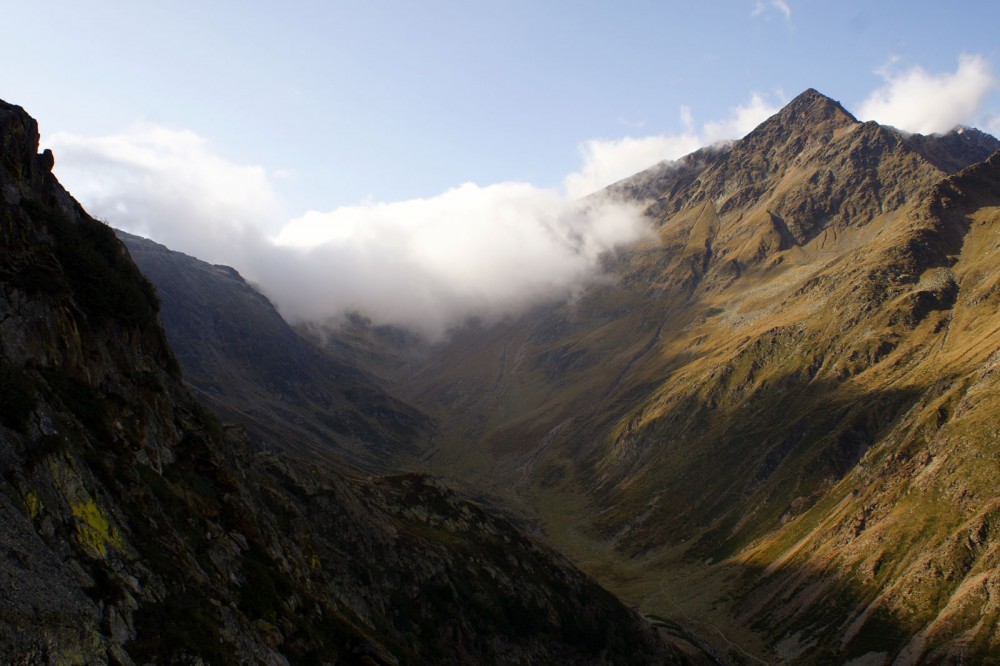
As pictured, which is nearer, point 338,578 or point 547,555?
point 338,578

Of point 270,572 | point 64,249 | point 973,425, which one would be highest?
point 973,425

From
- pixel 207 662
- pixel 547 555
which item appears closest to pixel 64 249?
pixel 207 662

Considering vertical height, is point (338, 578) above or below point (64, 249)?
below

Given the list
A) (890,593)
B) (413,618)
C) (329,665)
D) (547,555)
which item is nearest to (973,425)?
(890,593)

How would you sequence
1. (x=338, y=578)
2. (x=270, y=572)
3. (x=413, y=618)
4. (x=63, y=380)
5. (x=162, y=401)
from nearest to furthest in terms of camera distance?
(x=63, y=380)
(x=270, y=572)
(x=162, y=401)
(x=338, y=578)
(x=413, y=618)

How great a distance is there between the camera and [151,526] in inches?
1225

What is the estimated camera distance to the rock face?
2367 cm

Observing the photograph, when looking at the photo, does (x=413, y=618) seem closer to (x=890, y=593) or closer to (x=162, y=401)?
(x=162, y=401)

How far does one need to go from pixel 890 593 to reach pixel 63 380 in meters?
136

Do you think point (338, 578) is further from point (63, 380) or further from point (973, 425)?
point (973, 425)

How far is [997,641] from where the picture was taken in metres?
96.2

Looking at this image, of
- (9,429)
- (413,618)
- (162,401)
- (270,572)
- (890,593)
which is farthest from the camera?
(890,593)

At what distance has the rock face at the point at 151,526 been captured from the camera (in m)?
23.7

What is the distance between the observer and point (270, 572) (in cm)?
3934
